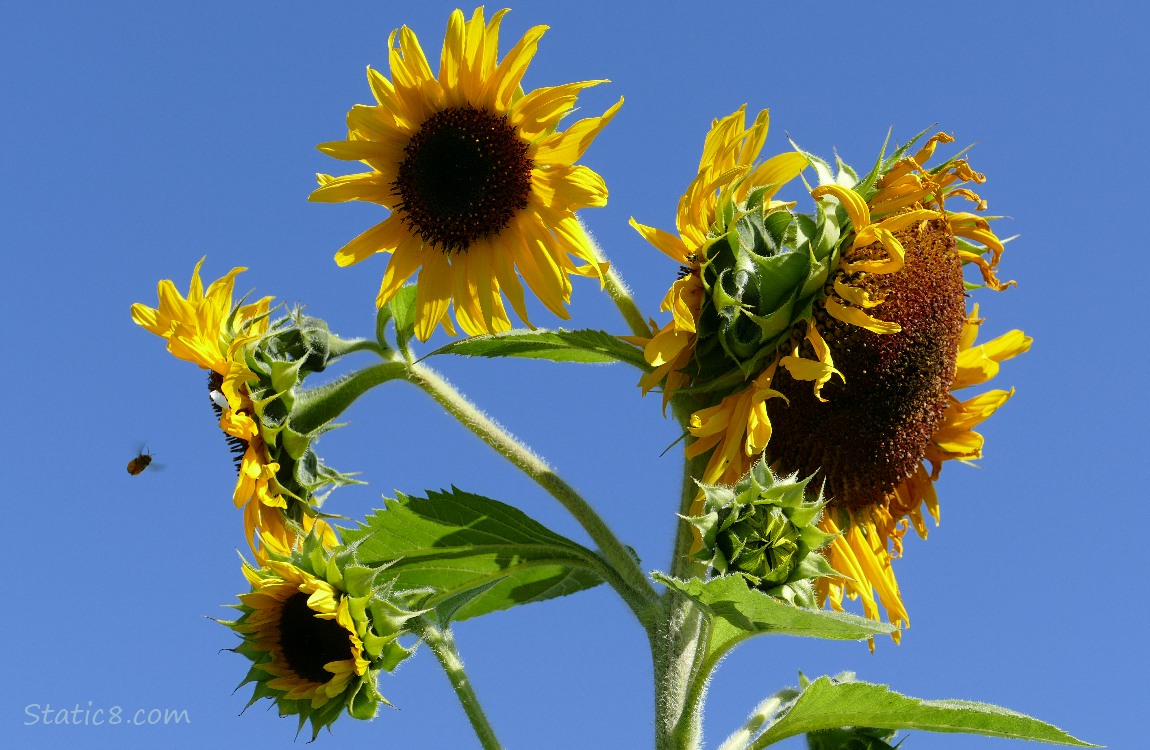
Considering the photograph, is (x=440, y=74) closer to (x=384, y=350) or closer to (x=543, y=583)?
(x=384, y=350)

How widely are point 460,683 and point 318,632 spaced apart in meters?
0.48

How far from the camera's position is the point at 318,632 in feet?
12.2

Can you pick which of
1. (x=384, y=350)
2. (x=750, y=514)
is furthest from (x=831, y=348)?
(x=384, y=350)

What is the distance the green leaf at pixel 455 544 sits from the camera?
3.96 meters

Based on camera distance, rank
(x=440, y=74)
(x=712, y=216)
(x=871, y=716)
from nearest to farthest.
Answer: (x=871, y=716), (x=712, y=216), (x=440, y=74)

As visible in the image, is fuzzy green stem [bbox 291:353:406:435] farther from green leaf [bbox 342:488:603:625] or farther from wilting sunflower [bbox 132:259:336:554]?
green leaf [bbox 342:488:603:625]

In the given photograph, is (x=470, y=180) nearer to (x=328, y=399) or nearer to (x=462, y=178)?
(x=462, y=178)

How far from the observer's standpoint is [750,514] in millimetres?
3219

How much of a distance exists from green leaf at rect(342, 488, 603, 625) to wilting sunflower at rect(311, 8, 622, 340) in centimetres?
54

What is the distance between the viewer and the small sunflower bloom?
3.62 metres

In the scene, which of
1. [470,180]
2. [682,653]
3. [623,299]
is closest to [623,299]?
[623,299]

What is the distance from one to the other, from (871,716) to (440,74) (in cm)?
221

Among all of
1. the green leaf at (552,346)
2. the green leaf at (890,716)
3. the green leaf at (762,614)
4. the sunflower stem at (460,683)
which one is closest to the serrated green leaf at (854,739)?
the green leaf at (890,716)

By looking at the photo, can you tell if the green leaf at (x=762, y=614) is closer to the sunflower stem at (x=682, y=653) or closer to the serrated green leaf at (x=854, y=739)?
the sunflower stem at (x=682, y=653)
